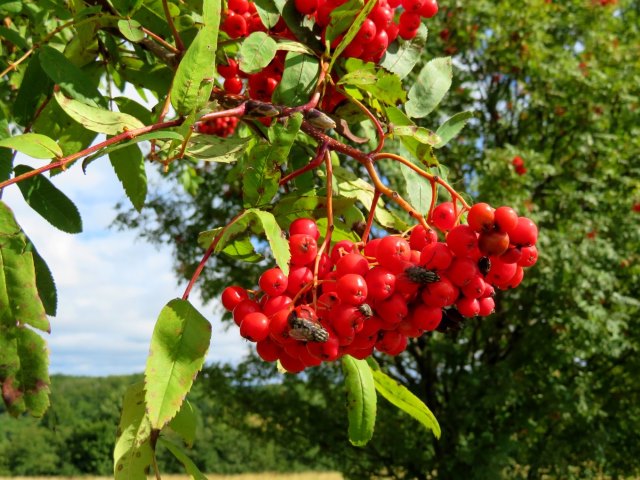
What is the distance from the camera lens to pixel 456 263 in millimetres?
859

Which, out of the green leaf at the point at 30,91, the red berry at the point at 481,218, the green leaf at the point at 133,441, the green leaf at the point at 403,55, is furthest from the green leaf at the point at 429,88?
the green leaf at the point at 30,91

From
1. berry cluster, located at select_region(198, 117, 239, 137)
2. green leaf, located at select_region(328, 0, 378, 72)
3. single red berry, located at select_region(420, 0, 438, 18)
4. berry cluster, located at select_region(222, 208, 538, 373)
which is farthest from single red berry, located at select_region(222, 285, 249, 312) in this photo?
berry cluster, located at select_region(198, 117, 239, 137)

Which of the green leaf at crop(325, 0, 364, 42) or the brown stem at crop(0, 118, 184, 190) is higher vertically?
the green leaf at crop(325, 0, 364, 42)

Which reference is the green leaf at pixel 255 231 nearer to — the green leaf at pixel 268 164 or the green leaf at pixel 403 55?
the green leaf at pixel 268 164

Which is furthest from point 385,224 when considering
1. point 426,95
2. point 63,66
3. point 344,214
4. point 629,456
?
point 629,456

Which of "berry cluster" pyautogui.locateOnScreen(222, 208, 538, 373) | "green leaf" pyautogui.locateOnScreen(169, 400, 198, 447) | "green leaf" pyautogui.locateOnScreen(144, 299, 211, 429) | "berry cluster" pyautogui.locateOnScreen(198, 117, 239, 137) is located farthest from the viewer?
"berry cluster" pyautogui.locateOnScreen(198, 117, 239, 137)

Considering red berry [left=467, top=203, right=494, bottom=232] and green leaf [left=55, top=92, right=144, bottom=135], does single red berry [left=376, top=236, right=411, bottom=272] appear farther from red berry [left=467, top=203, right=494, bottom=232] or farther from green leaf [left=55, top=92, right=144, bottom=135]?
green leaf [left=55, top=92, right=144, bottom=135]

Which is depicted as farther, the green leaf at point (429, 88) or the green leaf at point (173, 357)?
the green leaf at point (429, 88)

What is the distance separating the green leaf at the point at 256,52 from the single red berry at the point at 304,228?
0.23 m

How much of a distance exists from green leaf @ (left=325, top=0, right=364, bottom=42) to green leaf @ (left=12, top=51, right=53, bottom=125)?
0.60m

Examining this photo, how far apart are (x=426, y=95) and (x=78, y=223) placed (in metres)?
0.64

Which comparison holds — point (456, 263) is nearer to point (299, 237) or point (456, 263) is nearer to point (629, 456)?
point (299, 237)

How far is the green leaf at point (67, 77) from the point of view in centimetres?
106

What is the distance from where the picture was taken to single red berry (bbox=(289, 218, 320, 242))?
91 cm
